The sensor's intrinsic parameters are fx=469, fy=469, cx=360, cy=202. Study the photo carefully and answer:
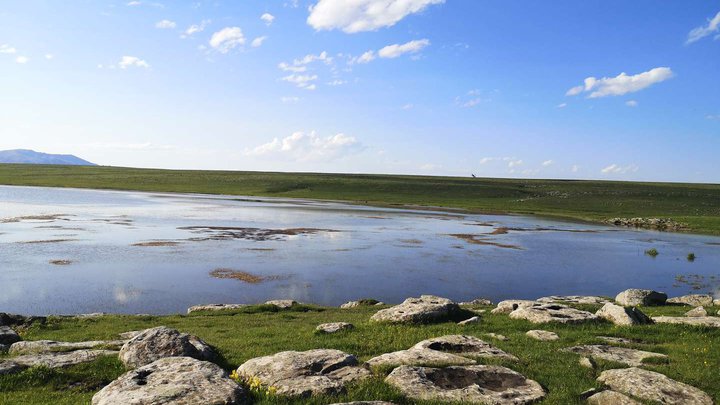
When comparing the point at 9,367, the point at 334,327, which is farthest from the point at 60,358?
the point at 334,327

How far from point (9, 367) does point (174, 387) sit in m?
6.42

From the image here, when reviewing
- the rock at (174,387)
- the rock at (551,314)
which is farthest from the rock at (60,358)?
the rock at (551,314)

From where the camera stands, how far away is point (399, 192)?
567ft

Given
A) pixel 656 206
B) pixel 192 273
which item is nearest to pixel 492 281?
pixel 192 273

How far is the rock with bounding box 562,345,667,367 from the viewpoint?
15.0 meters

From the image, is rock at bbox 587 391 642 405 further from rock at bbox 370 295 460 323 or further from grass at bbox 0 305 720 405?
rock at bbox 370 295 460 323

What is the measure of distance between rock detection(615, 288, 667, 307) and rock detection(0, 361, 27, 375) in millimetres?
30688

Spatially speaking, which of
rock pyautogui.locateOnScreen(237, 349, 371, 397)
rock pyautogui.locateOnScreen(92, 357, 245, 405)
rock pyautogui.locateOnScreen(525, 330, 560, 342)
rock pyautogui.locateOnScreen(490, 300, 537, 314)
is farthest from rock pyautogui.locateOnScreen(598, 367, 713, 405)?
Answer: rock pyautogui.locateOnScreen(490, 300, 537, 314)

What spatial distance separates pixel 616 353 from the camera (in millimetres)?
15812

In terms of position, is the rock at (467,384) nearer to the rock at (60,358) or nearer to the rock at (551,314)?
the rock at (551,314)

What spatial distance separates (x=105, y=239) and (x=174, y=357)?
4787 centimetres

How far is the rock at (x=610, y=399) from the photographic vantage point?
1112 cm

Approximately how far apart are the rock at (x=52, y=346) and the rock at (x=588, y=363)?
15.5m

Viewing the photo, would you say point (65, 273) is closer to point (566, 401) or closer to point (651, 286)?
point (566, 401)
